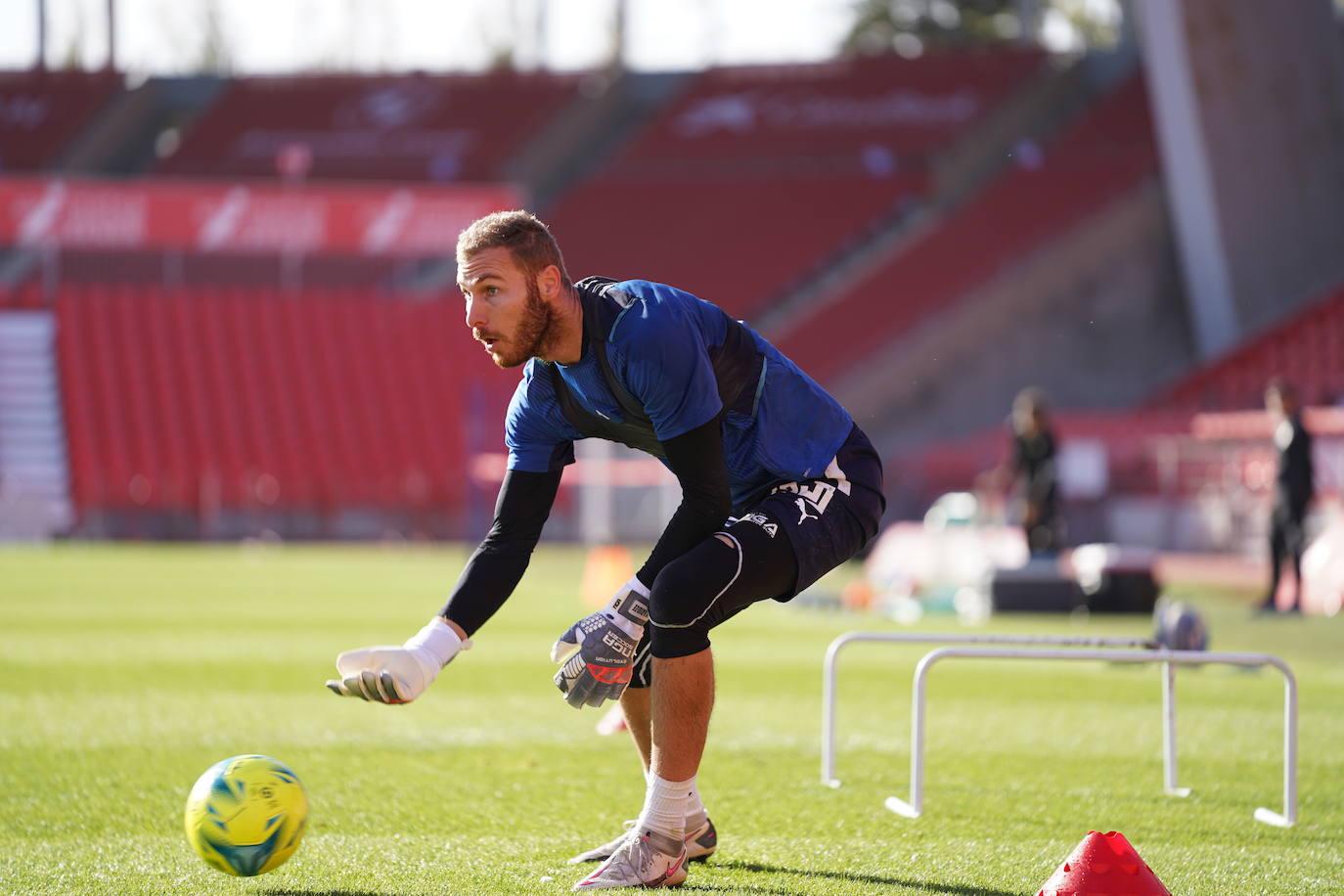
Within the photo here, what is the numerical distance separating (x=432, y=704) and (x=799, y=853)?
4556mm

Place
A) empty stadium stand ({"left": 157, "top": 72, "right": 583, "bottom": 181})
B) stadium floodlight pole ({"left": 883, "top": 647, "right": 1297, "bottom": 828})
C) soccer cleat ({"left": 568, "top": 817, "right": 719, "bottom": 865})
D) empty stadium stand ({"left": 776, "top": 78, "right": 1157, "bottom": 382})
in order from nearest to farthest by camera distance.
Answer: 1. soccer cleat ({"left": 568, "top": 817, "right": 719, "bottom": 865})
2. stadium floodlight pole ({"left": 883, "top": 647, "right": 1297, "bottom": 828})
3. empty stadium stand ({"left": 776, "top": 78, "right": 1157, "bottom": 382})
4. empty stadium stand ({"left": 157, "top": 72, "right": 583, "bottom": 181})

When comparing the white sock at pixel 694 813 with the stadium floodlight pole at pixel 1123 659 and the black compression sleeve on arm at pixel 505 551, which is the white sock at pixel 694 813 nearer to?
the black compression sleeve on arm at pixel 505 551

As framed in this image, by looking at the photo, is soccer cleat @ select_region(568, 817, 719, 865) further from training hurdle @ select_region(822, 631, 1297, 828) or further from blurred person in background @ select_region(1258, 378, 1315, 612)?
blurred person in background @ select_region(1258, 378, 1315, 612)

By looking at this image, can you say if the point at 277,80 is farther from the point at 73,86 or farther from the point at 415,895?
the point at 415,895

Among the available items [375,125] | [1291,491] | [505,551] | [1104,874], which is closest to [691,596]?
[505,551]

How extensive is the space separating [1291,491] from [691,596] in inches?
487

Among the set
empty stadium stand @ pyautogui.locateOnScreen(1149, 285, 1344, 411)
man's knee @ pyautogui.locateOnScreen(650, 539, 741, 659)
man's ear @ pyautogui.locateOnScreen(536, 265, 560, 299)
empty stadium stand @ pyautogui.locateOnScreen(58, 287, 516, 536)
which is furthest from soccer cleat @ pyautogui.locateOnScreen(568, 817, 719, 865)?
empty stadium stand @ pyautogui.locateOnScreen(58, 287, 516, 536)

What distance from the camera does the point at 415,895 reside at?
15.2ft

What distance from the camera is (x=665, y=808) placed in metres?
4.74

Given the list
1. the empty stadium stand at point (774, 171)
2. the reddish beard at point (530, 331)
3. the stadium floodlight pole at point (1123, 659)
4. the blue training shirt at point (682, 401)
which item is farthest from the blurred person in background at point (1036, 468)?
the empty stadium stand at point (774, 171)

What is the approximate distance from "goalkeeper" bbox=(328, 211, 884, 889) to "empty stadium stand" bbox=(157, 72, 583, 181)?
33.8 m

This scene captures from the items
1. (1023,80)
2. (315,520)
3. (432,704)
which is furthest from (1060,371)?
(432,704)

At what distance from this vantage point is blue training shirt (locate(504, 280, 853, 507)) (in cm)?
454

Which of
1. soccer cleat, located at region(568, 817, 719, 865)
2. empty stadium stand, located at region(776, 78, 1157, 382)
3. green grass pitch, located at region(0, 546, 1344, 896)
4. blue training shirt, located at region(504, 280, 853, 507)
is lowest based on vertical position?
green grass pitch, located at region(0, 546, 1344, 896)
